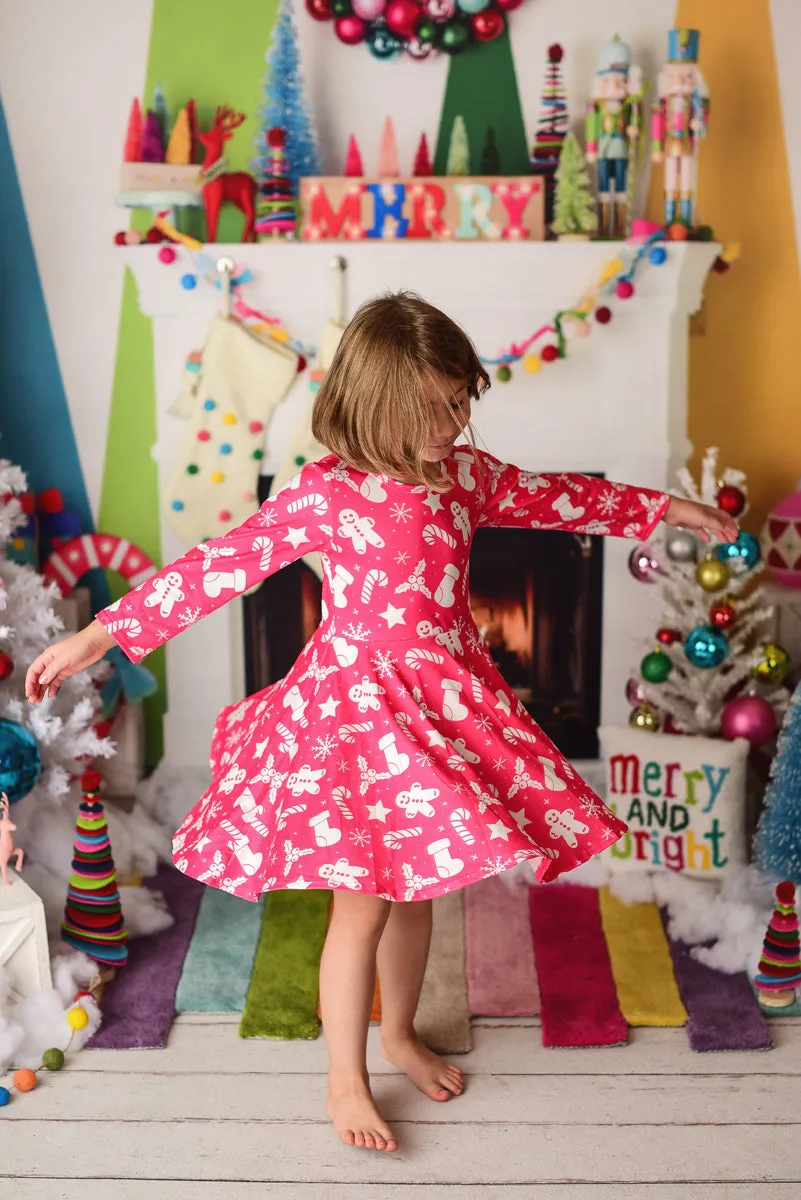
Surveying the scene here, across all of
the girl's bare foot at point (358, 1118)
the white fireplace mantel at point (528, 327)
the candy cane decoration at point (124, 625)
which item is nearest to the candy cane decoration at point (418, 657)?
the candy cane decoration at point (124, 625)

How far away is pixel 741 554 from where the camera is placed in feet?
8.54

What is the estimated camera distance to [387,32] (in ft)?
9.07

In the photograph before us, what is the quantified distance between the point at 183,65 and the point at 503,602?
1469 mm

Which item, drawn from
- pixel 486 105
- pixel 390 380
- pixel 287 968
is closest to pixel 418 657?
pixel 390 380

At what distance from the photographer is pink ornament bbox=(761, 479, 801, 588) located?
279 cm

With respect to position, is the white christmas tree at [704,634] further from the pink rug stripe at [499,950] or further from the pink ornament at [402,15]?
the pink ornament at [402,15]

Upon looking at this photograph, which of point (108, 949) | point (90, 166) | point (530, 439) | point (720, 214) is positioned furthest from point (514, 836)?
point (90, 166)

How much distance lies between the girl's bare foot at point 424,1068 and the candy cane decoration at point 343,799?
51 centimetres

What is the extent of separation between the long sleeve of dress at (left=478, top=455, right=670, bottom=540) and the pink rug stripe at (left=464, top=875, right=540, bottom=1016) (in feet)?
2.87

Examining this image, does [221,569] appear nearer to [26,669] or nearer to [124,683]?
[26,669]

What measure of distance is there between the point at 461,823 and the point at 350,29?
1.91 metres

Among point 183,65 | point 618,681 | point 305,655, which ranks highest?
point 183,65

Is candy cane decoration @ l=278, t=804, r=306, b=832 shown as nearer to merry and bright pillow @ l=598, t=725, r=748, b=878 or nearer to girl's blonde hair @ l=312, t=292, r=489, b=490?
girl's blonde hair @ l=312, t=292, r=489, b=490

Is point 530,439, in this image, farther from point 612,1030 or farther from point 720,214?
point 612,1030
